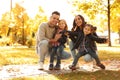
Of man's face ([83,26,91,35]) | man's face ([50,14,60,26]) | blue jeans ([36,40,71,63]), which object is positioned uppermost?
man's face ([50,14,60,26])

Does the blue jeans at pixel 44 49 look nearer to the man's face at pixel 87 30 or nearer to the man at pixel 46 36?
the man at pixel 46 36

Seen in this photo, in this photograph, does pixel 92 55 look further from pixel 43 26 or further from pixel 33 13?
pixel 33 13

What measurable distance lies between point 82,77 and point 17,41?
67.0 ft

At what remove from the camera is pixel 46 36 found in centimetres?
820

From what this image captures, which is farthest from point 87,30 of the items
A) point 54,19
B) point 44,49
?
point 44,49

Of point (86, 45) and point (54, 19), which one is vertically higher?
point (54, 19)

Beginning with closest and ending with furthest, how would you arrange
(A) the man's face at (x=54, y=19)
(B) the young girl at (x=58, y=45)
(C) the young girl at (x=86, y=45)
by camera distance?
(C) the young girl at (x=86, y=45), (B) the young girl at (x=58, y=45), (A) the man's face at (x=54, y=19)

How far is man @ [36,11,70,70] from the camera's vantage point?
787 centimetres

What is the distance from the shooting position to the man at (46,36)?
7871 mm

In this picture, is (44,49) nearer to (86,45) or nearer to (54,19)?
(54,19)

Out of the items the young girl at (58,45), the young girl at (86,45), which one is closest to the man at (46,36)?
the young girl at (58,45)

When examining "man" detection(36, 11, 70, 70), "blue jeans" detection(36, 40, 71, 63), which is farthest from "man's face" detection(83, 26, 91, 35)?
"blue jeans" detection(36, 40, 71, 63)

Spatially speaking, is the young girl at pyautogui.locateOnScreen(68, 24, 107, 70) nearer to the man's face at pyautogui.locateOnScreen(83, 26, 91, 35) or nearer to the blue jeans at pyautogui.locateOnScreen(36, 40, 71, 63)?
the man's face at pyautogui.locateOnScreen(83, 26, 91, 35)

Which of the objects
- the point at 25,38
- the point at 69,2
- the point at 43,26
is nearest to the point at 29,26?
the point at 25,38
